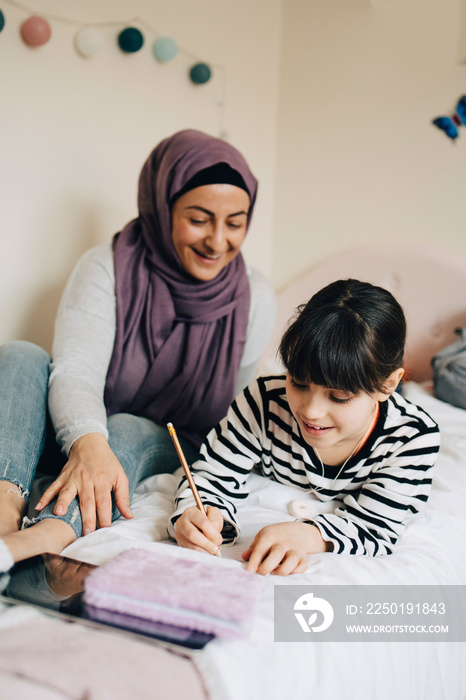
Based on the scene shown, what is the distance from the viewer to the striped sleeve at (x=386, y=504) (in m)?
0.85

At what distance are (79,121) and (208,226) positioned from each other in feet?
2.05

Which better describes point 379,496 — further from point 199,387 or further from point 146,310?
point 146,310

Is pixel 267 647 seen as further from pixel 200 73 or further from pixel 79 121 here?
pixel 200 73

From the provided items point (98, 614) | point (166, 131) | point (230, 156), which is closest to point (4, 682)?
point (98, 614)

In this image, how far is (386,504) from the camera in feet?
2.91

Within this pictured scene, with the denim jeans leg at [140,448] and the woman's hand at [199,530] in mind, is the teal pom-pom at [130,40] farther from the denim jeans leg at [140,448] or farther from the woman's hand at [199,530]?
the woman's hand at [199,530]

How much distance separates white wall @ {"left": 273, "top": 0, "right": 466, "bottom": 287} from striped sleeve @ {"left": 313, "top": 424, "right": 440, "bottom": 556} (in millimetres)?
1030

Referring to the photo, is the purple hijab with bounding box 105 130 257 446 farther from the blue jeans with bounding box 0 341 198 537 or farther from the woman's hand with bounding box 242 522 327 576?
the woman's hand with bounding box 242 522 327 576

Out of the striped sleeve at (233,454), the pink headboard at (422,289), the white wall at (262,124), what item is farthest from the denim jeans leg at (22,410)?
the pink headboard at (422,289)

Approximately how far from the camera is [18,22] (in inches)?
59.1

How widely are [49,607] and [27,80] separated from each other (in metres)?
1.37

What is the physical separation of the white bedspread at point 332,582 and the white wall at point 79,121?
2.66 feet

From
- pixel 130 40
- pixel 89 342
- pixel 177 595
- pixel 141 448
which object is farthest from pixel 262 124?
pixel 177 595

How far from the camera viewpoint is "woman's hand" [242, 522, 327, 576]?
743mm
